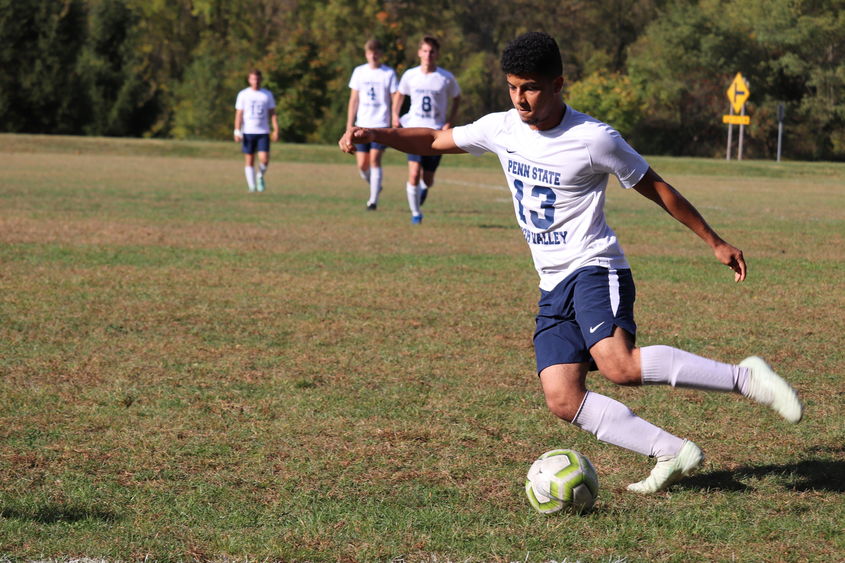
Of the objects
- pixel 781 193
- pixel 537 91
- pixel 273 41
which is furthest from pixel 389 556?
pixel 273 41

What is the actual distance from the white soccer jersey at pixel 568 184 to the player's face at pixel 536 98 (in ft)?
0.28

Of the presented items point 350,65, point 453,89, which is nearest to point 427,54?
point 453,89

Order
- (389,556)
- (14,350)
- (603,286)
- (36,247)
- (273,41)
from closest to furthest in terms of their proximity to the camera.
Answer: (389,556), (603,286), (14,350), (36,247), (273,41)

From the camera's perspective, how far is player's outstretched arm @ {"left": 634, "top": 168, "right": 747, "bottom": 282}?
13.5ft

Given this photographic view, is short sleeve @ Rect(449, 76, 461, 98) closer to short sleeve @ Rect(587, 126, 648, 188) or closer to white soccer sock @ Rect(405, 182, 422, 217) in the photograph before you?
white soccer sock @ Rect(405, 182, 422, 217)

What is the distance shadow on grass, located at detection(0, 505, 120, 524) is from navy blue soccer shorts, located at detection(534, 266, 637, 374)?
172cm

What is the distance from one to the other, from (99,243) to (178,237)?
1021 millimetres

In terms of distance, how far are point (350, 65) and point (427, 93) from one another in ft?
138

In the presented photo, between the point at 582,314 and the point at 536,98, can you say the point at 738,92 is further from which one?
the point at 582,314

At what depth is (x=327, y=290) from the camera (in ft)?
29.1

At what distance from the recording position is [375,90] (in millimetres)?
16422

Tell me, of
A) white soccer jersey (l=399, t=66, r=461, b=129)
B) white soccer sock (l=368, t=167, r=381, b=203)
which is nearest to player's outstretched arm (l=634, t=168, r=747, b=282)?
white soccer jersey (l=399, t=66, r=461, b=129)

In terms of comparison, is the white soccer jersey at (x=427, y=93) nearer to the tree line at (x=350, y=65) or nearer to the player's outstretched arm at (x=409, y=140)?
the player's outstretched arm at (x=409, y=140)

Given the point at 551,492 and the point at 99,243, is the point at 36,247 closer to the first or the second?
the point at 99,243
